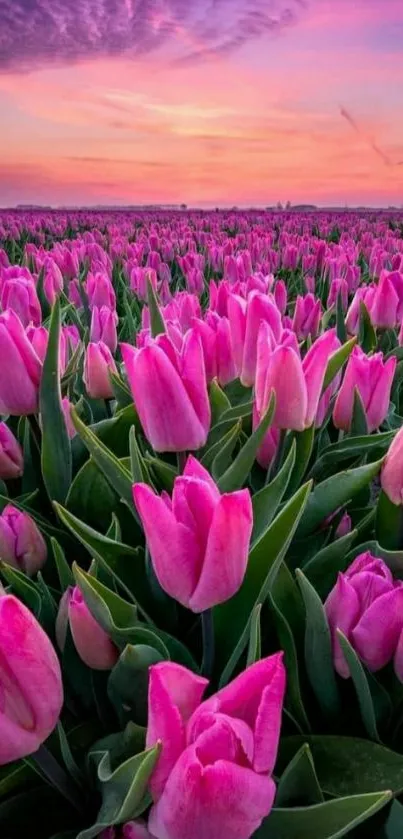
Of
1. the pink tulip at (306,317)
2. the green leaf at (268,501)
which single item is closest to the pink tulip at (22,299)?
the pink tulip at (306,317)

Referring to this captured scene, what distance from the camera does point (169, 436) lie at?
1.01m

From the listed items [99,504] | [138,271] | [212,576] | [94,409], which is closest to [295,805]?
[212,576]

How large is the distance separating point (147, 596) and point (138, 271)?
85.5 inches

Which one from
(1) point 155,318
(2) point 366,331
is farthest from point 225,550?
(2) point 366,331

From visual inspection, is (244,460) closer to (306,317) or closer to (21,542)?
(21,542)

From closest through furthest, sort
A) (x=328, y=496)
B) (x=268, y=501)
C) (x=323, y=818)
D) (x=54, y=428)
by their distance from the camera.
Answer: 1. (x=323, y=818)
2. (x=268, y=501)
3. (x=328, y=496)
4. (x=54, y=428)

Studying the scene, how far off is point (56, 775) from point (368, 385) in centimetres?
81

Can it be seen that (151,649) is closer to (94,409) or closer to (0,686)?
(0,686)

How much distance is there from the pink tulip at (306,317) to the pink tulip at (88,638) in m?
1.25

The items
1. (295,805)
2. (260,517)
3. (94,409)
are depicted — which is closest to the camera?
(295,805)

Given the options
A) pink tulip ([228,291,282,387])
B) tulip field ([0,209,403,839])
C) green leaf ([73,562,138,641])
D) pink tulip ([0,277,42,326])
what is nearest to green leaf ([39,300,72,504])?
tulip field ([0,209,403,839])

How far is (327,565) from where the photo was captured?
40.1 inches

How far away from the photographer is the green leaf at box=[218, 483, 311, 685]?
2.65ft

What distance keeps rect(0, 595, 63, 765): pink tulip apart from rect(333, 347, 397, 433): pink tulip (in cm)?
81
